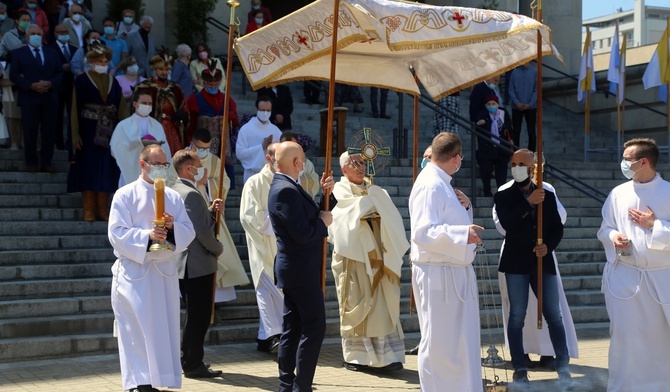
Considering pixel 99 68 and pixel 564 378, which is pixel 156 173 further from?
pixel 99 68

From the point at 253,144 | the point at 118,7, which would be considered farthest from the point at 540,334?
the point at 118,7

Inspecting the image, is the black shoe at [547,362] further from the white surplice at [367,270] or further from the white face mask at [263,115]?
the white face mask at [263,115]

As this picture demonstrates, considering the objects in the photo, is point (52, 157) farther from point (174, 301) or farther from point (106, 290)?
point (174, 301)

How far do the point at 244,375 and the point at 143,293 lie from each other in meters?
1.56

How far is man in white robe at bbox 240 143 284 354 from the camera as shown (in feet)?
33.0

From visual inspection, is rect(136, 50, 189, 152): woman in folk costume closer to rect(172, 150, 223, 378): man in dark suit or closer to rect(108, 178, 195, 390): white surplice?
rect(172, 150, 223, 378): man in dark suit

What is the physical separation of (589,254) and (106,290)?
6548 mm

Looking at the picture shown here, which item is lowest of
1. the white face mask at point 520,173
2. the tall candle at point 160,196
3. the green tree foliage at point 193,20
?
the tall candle at point 160,196

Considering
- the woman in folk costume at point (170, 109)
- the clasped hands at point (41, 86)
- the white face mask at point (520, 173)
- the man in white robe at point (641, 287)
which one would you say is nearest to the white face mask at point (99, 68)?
the woman in folk costume at point (170, 109)

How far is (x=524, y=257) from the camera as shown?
9.02 metres

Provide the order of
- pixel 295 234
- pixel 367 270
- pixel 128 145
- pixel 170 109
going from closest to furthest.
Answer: pixel 295 234
pixel 367 270
pixel 128 145
pixel 170 109

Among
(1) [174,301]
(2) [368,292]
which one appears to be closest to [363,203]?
(2) [368,292]

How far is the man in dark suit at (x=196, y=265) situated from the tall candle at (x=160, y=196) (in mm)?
1240

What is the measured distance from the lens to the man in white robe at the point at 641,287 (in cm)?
812
